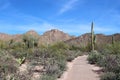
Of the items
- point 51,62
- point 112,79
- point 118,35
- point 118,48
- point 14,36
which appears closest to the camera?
point 112,79

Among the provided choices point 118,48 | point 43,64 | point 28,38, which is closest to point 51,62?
point 43,64

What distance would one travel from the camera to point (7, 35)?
167 meters

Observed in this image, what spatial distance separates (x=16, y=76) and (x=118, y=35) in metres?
101

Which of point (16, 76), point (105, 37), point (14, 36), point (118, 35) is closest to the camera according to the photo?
point (16, 76)

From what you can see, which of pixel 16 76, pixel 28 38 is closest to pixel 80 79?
pixel 16 76

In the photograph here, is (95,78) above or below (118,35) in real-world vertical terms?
below

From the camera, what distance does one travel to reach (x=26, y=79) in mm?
12438

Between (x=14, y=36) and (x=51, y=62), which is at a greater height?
(x=14, y=36)

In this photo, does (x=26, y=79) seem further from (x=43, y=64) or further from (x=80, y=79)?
(x=43, y=64)

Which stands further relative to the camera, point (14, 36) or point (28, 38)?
point (14, 36)

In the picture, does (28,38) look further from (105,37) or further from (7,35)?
(7,35)

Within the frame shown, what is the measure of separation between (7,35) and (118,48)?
143m

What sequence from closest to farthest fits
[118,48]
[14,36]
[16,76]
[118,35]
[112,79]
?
[16,76] → [112,79] → [118,48] → [118,35] → [14,36]

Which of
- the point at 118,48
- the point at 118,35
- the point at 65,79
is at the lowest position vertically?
the point at 65,79
